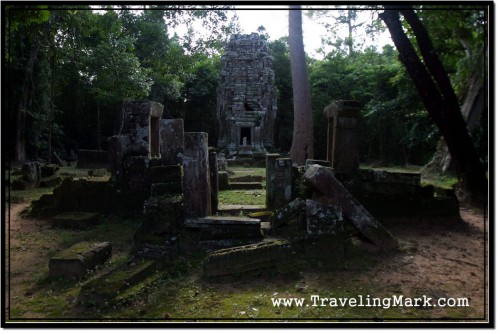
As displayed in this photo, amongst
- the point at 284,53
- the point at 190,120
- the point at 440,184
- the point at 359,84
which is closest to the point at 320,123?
the point at 359,84

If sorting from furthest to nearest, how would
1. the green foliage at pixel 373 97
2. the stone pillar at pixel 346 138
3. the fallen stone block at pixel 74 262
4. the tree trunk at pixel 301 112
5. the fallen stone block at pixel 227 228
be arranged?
the green foliage at pixel 373 97
the tree trunk at pixel 301 112
the stone pillar at pixel 346 138
the fallen stone block at pixel 227 228
the fallen stone block at pixel 74 262

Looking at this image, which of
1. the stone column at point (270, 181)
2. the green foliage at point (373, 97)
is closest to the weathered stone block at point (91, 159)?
the green foliage at point (373, 97)

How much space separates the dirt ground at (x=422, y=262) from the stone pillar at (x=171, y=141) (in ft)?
9.43

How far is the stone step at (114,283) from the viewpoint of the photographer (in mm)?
4090

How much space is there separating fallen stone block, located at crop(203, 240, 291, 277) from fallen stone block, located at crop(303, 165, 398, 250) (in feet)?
3.49

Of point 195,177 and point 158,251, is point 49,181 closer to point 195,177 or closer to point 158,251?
point 195,177

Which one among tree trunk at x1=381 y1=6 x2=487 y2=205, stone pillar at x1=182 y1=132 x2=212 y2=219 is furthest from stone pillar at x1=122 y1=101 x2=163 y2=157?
tree trunk at x1=381 y1=6 x2=487 y2=205

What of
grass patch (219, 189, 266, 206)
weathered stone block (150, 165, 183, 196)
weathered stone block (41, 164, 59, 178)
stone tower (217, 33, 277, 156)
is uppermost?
stone tower (217, 33, 277, 156)

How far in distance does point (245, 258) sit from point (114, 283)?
1.57 meters

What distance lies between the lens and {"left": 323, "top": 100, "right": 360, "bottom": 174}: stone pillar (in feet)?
26.2

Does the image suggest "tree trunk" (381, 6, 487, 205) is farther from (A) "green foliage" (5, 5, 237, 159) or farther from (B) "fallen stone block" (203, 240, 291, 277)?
(A) "green foliage" (5, 5, 237, 159)

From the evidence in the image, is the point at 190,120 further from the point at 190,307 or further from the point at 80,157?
the point at 190,307

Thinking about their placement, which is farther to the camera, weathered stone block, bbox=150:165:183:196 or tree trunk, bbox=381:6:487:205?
weathered stone block, bbox=150:165:183:196

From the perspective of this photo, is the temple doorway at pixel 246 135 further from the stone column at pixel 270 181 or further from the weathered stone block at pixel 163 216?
the weathered stone block at pixel 163 216
